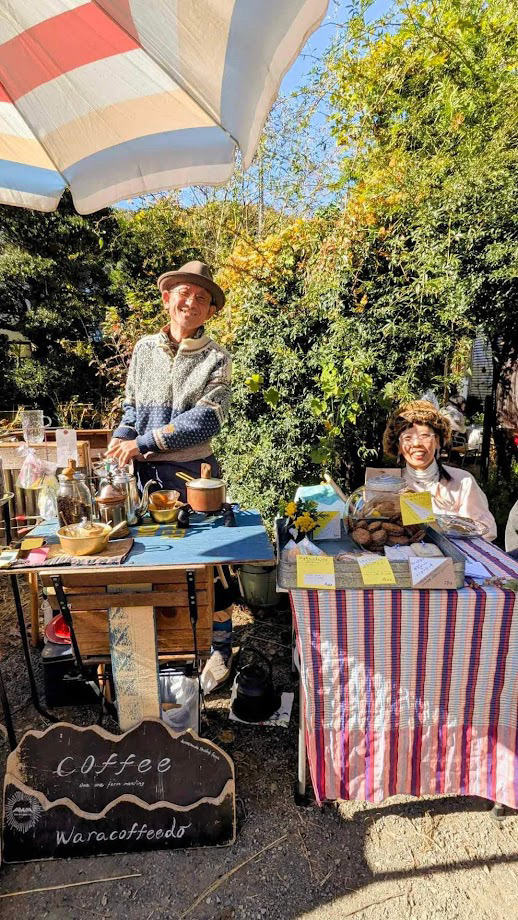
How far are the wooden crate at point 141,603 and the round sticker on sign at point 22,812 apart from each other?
0.48 metres

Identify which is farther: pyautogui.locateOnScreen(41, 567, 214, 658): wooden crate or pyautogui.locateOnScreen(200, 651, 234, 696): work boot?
pyautogui.locateOnScreen(200, 651, 234, 696): work boot

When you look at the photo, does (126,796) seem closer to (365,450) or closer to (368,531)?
(368,531)

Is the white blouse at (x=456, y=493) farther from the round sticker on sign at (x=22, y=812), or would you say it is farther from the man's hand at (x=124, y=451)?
the round sticker on sign at (x=22, y=812)

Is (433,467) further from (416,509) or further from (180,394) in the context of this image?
(180,394)

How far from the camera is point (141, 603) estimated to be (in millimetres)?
1714

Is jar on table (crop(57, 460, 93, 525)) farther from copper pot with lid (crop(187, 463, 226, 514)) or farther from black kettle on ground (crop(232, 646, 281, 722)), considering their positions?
black kettle on ground (crop(232, 646, 281, 722))

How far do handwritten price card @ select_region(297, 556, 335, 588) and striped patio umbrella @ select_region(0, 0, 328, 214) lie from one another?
132 centimetres

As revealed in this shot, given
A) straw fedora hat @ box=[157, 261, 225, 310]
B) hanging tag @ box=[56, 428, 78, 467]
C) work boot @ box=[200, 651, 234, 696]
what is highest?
straw fedora hat @ box=[157, 261, 225, 310]

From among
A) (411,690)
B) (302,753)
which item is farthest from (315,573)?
(302,753)

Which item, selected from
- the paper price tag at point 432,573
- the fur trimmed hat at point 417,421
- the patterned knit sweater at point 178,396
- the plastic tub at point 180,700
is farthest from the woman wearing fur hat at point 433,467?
the plastic tub at point 180,700

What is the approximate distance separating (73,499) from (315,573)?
960mm

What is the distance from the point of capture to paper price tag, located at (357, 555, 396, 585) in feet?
5.15

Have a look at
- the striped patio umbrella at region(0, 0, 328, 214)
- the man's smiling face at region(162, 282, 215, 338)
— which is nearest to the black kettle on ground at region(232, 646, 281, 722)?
the man's smiling face at region(162, 282, 215, 338)

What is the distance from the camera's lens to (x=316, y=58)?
5391 millimetres
